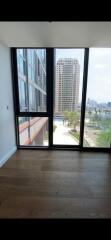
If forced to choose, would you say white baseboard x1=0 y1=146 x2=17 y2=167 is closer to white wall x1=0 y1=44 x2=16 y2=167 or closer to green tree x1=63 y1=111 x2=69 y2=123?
white wall x1=0 y1=44 x2=16 y2=167

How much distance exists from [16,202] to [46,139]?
1847mm

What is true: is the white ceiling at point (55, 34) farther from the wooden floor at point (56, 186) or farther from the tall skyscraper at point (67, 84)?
the wooden floor at point (56, 186)

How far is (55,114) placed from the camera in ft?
11.4

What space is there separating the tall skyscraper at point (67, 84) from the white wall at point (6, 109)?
1068mm

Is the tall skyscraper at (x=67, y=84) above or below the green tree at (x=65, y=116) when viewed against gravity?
above

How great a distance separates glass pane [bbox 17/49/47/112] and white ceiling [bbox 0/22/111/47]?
299mm

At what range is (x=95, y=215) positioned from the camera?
5.56ft

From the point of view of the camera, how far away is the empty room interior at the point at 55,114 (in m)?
2.12

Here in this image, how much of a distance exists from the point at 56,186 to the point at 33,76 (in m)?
2.41

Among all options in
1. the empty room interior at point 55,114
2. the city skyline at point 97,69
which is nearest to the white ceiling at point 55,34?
the empty room interior at point 55,114

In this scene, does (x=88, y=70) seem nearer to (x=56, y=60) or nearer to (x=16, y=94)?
(x=56, y=60)

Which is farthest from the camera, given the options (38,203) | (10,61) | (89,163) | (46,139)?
(46,139)
